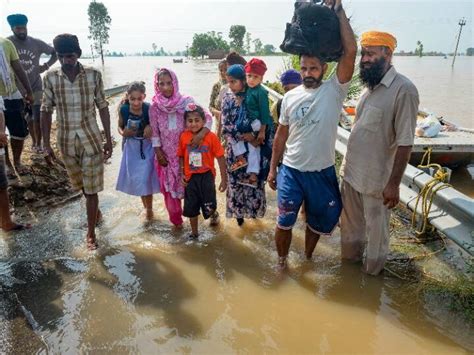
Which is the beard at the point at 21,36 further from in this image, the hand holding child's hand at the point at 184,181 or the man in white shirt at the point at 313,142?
the man in white shirt at the point at 313,142

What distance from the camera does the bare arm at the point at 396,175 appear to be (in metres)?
2.86

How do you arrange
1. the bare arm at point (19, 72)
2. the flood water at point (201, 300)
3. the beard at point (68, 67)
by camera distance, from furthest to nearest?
the bare arm at point (19, 72) → the beard at point (68, 67) → the flood water at point (201, 300)

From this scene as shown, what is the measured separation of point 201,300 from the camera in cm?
308

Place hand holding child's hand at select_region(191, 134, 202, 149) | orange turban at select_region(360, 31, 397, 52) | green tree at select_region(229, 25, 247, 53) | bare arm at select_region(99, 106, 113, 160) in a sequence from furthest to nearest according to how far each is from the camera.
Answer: green tree at select_region(229, 25, 247, 53)
bare arm at select_region(99, 106, 113, 160)
hand holding child's hand at select_region(191, 134, 202, 149)
orange turban at select_region(360, 31, 397, 52)

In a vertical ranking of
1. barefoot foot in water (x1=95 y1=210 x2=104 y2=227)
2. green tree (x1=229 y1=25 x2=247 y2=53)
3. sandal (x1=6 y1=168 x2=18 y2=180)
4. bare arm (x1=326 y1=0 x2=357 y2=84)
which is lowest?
barefoot foot in water (x1=95 y1=210 x2=104 y2=227)

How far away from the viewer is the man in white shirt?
3053 mm

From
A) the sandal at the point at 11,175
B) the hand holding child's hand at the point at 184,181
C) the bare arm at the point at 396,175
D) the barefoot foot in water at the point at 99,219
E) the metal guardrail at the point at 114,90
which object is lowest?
the barefoot foot in water at the point at 99,219

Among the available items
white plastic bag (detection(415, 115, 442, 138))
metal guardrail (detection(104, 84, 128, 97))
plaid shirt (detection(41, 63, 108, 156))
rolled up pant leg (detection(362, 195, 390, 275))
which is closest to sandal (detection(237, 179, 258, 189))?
rolled up pant leg (detection(362, 195, 390, 275))

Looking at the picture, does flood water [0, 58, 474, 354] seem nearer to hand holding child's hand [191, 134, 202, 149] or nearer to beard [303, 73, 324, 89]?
hand holding child's hand [191, 134, 202, 149]

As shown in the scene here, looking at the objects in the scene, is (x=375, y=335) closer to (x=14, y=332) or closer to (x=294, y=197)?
(x=294, y=197)

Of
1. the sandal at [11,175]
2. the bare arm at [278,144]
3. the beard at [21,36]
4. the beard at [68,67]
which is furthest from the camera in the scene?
the beard at [21,36]

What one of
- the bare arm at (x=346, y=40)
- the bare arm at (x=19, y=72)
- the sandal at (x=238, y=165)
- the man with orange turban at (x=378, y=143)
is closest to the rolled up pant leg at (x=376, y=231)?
the man with orange turban at (x=378, y=143)

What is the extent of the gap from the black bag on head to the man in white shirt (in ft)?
0.20

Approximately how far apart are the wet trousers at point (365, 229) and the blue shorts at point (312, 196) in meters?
0.15
